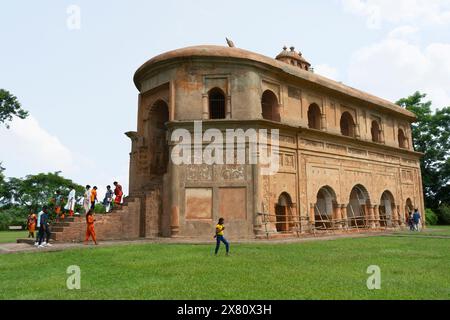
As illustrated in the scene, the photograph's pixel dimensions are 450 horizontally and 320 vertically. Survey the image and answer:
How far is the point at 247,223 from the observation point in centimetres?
1527

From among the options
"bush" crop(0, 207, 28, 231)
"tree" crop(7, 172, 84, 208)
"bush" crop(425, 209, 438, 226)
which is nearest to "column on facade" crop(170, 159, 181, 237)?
"bush" crop(425, 209, 438, 226)

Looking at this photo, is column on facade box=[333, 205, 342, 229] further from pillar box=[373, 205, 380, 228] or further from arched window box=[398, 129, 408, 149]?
arched window box=[398, 129, 408, 149]

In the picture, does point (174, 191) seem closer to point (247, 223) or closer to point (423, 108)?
point (247, 223)

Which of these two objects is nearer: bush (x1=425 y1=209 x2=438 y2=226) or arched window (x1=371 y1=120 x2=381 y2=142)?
arched window (x1=371 y1=120 x2=381 y2=142)

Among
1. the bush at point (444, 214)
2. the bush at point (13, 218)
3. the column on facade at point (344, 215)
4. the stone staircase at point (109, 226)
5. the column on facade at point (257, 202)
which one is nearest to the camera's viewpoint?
the stone staircase at point (109, 226)

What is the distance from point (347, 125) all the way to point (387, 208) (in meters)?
5.90

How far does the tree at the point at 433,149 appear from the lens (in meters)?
35.2

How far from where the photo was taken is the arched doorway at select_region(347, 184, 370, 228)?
70.5 ft

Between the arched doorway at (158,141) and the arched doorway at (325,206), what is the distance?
7950 millimetres

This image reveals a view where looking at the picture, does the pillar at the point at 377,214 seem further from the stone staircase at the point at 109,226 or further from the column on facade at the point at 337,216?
the stone staircase at the point at 109,226

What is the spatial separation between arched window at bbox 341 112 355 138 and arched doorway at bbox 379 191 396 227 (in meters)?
4.63

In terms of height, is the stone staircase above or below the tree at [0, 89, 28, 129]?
below

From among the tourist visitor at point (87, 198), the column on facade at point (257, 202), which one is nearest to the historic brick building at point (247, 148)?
the column on facade at point (257, 202)
